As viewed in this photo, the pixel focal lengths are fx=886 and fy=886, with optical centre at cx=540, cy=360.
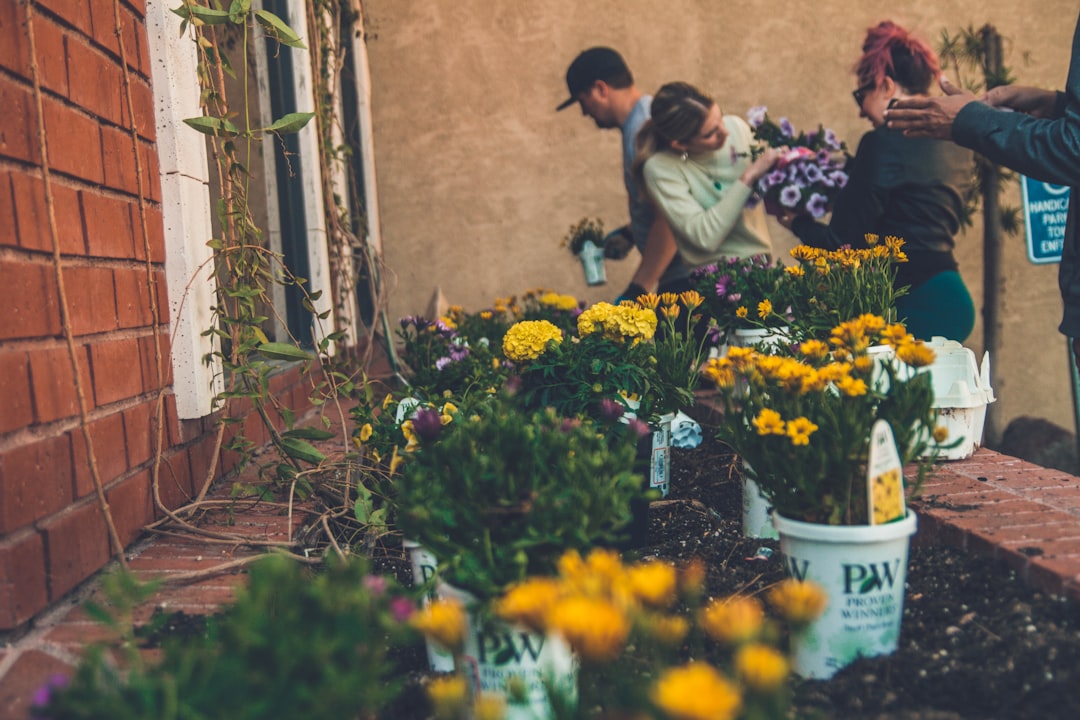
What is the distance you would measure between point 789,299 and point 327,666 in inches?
82.7

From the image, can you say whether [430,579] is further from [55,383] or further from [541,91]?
[541,91]

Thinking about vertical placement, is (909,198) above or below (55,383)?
above

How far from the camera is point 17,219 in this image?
5.00 ft

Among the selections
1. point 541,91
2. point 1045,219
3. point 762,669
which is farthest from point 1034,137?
point 541,91

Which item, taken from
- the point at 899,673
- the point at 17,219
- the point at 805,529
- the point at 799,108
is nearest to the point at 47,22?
the point at 17,219

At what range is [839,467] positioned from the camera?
1535mm

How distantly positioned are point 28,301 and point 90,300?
0.25 metres

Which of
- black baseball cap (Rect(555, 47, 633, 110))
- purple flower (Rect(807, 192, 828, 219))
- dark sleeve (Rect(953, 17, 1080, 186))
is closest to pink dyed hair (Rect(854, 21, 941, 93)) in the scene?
purple flower (Rect(807, 192, 828, 219))

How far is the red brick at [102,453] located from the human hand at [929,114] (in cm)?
221

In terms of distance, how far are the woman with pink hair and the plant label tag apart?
71.2 inches

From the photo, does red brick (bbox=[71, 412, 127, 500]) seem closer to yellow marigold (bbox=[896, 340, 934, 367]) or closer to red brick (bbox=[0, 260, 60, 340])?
red brick (bbox=[0, 260, 60, 340])

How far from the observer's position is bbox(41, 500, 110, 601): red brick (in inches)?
61.9

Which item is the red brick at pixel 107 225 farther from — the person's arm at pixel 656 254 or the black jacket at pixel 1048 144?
the person's arm at pixel 656 254

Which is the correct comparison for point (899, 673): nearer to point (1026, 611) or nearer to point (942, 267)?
point (1026, 611)
